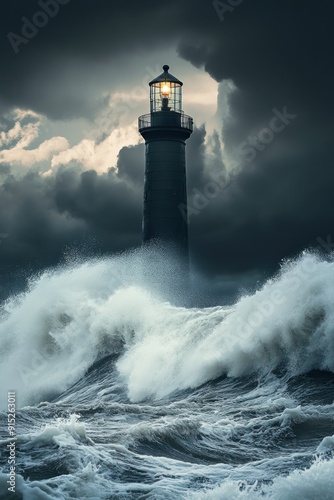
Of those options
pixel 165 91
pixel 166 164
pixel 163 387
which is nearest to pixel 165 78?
pixel 165 91

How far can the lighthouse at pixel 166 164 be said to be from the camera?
28.2m

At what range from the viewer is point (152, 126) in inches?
1142

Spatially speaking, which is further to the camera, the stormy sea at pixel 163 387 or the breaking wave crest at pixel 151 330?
the breaking wave crest at pixel 151 330

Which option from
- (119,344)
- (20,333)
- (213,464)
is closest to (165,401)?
(213,464)

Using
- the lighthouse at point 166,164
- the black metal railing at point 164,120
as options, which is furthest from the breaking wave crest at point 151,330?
the black metal railing at point 164,120

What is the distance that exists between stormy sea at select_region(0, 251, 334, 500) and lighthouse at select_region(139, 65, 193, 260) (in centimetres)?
129

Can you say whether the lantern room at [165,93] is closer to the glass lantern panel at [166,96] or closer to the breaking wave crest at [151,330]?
the glass lantern panel at [166,96]

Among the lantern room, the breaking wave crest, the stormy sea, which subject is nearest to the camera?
the stormy sea

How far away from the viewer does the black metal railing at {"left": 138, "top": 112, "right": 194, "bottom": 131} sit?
95.4 ft

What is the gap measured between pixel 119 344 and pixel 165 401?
7.17 meters

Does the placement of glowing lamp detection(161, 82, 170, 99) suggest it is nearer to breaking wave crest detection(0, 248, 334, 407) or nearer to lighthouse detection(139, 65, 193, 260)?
lighthouse detection(139, 65, 193, 260)

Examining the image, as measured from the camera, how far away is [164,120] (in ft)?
95.3

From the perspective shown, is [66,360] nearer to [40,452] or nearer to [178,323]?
[178,323]

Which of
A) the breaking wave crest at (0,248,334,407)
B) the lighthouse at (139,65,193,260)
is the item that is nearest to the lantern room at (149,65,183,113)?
the lighthouse at (139,65,193,260)
